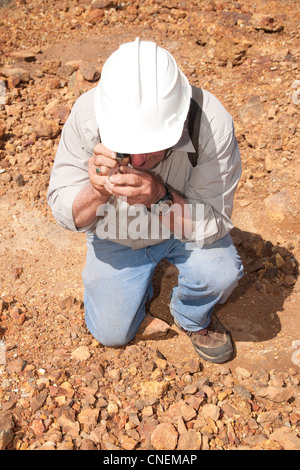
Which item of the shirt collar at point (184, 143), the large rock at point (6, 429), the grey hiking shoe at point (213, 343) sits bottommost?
the grey hiking shoe at point (213, 343)

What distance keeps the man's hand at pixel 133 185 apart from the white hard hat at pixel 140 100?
119 millimetres

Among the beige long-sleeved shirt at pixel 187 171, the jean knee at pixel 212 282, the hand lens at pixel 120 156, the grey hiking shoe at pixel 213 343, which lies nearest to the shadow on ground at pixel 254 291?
the grey hiking shoe at pixel 213 343

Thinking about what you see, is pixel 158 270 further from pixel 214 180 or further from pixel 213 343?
pixel 214 180

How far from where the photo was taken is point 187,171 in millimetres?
2674

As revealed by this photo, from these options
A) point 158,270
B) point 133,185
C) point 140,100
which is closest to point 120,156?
point 133,185

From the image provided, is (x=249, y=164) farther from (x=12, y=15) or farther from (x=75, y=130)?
(x=12, y=15)

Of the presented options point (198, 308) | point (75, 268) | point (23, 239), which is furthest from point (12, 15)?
point (198, 308)

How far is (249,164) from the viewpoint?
4.36m

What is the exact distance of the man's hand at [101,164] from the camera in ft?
7.36

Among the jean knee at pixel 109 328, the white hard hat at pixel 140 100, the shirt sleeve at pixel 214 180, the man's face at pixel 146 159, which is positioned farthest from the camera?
the jean knee at pixel 109 328

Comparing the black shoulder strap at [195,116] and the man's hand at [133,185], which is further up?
the black shoulder strap at [195,116]

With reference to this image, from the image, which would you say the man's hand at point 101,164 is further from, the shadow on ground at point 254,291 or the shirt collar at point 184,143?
the shadow on ground at point 254,291

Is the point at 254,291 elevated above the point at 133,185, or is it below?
below

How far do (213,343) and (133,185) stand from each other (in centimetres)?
128
